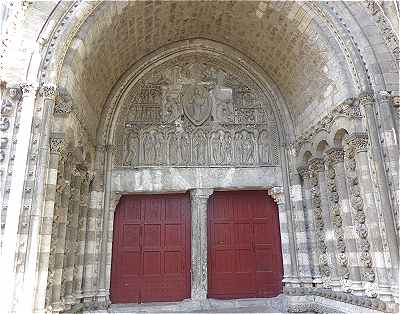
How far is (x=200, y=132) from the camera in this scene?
7.39 m

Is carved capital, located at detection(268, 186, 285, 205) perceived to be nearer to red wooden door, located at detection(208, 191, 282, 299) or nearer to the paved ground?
red wooden door, located at detection(208, 191, 282, 299)

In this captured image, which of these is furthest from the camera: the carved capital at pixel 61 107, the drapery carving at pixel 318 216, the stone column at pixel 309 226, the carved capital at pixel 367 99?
the stone column at pixel 309 226

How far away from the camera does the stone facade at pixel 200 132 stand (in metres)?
4.65

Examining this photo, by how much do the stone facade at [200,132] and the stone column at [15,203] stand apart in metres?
0.02

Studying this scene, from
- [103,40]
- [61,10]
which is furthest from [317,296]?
[61,10]

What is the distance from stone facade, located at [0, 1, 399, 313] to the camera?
4652mm

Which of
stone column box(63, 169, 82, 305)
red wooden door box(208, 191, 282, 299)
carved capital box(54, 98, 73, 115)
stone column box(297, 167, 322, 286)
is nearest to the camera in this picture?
carved capital box(54, 98, 73, 115)

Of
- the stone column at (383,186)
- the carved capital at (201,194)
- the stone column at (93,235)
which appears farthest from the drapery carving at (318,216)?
the stone column at (93,235)

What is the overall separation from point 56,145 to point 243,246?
4085mm

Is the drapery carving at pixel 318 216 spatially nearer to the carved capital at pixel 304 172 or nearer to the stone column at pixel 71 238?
the carved capital at pixel 304 172

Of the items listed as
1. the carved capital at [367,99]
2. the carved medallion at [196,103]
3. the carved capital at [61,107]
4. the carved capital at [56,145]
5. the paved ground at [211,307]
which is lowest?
the paved ground at [211,307]

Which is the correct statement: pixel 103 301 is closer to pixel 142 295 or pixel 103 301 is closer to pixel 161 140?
pixel 142 295

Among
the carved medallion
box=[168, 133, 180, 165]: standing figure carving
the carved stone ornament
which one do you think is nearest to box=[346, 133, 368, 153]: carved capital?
the carved medallion

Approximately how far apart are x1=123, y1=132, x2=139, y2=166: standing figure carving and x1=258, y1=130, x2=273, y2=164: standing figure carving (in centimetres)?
259
